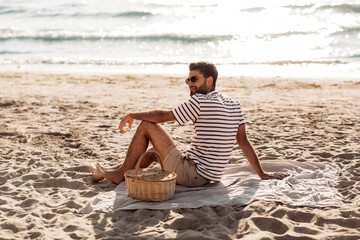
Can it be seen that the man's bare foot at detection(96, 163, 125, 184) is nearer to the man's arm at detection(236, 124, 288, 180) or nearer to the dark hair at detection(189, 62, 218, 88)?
the man's arm at detection(236, 124, 288, 180)

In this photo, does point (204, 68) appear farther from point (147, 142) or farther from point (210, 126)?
point (147, 142)

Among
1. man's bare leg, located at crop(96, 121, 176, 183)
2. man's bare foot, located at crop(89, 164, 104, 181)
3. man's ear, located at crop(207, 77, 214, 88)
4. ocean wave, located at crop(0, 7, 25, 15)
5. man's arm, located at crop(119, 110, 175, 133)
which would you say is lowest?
man's bare foot, located at crop(89, 164, 104, 181)

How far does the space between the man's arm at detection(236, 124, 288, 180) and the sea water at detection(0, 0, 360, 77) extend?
8.73 m

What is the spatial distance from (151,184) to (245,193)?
962 mm

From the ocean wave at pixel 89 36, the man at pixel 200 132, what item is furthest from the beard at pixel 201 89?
the ocean wave at pixel 89 36

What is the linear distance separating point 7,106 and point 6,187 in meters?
4.20

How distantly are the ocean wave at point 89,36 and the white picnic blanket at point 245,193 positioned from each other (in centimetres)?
1487

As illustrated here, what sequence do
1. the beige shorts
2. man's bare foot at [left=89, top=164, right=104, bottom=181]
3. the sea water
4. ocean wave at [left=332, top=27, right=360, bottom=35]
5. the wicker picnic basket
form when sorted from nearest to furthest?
1. the wicker picnic basket
2. the beige shorts
3. man's bare foot at [left=89, top=164, right=104, bottom=181]
4. the sea water
5. ocean wave at [left=332, top=27, right=360, bottom=35]

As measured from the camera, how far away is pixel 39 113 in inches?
320

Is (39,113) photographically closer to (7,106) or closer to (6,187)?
(7,106)

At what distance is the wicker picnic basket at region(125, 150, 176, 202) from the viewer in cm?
406

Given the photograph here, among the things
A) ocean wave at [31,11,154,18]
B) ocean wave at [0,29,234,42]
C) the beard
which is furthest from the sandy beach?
ocean wave at [31,11,154,18]

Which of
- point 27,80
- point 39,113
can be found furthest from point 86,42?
point 39,113

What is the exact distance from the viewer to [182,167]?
4398 millimetres
